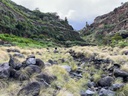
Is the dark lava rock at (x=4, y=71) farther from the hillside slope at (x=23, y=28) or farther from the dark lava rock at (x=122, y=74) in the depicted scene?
the hillside slope at (x=23, y=28)

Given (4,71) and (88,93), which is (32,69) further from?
(88,93)

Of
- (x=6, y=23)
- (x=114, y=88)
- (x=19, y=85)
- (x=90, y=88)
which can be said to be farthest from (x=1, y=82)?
(x=6, y=23)

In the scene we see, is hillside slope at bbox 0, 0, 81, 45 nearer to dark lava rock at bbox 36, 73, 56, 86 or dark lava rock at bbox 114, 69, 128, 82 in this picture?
dark lava rock at bbox 114, 69, 128, 82

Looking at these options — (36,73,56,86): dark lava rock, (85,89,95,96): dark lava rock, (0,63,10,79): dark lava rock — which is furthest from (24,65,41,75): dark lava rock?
(85,89,95,96): dark lava rock

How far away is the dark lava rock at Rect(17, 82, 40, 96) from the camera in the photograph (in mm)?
8106

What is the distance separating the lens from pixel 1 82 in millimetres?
8914

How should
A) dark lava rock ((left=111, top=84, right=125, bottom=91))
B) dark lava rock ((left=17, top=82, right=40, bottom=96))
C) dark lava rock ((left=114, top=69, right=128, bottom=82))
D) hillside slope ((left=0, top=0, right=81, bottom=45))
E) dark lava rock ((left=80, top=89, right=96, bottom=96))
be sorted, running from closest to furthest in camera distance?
1. dark lava rock ((left=17, top=82, right=40, bottom=96))
2. dark lava rock ((left=80, top=89, right=96, bottom=96))
3. dark lava rock ((left=111, top=84, right=125, bottom=91))
4. dark lava rock ((left=114, top=69, right=128, bottom=82))
5. hillside slope ((left=0, top=0, right=81, bottom=45))

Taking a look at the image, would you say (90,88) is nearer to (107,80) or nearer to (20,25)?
(107,80)

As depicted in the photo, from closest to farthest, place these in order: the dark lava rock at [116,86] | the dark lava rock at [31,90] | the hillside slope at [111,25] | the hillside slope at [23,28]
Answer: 1. the dark lava rock at [31,90]
2. the dark lava rock at [116,86]
3. the hillside slope at [23,28]
4. the hillside slope at [111,25]

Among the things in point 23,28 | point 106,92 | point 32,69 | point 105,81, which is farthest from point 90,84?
point 23,28

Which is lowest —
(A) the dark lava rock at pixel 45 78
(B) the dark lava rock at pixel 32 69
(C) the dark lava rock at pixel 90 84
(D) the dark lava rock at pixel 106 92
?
(D) the dark lava rock at pixel 106 92

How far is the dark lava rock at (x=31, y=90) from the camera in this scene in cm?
811

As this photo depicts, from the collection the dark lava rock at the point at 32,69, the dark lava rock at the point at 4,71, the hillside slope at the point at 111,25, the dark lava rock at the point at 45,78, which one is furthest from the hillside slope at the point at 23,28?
the dark lava rock at the point at 45,78

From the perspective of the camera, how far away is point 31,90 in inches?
324
